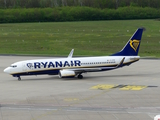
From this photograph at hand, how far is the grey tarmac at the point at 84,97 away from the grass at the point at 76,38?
31093mm

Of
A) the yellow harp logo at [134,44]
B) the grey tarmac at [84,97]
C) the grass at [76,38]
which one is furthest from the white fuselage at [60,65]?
the grass at [76,38]

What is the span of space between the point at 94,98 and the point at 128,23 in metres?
103

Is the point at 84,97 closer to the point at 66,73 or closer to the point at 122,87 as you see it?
the point at 122,87

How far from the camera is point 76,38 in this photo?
113m

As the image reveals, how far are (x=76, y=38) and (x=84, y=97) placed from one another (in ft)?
241

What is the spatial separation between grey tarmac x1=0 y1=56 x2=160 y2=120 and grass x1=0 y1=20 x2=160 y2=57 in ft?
102

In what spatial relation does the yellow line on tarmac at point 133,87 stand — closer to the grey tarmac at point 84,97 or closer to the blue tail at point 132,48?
the grey tarmac at point 84,97

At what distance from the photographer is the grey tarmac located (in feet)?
107

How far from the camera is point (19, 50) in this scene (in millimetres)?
95625

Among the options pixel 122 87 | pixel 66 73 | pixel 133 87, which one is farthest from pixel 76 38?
pixel 133 87

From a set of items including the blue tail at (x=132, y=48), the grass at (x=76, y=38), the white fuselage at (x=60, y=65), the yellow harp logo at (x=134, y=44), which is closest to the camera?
the white fuselage at (x=60, y=65)

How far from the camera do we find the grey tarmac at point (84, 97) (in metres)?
32.8

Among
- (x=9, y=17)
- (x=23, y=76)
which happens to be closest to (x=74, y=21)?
(x=9, y=17)

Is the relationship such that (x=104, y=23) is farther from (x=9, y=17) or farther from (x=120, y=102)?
(x=120, y=102)
